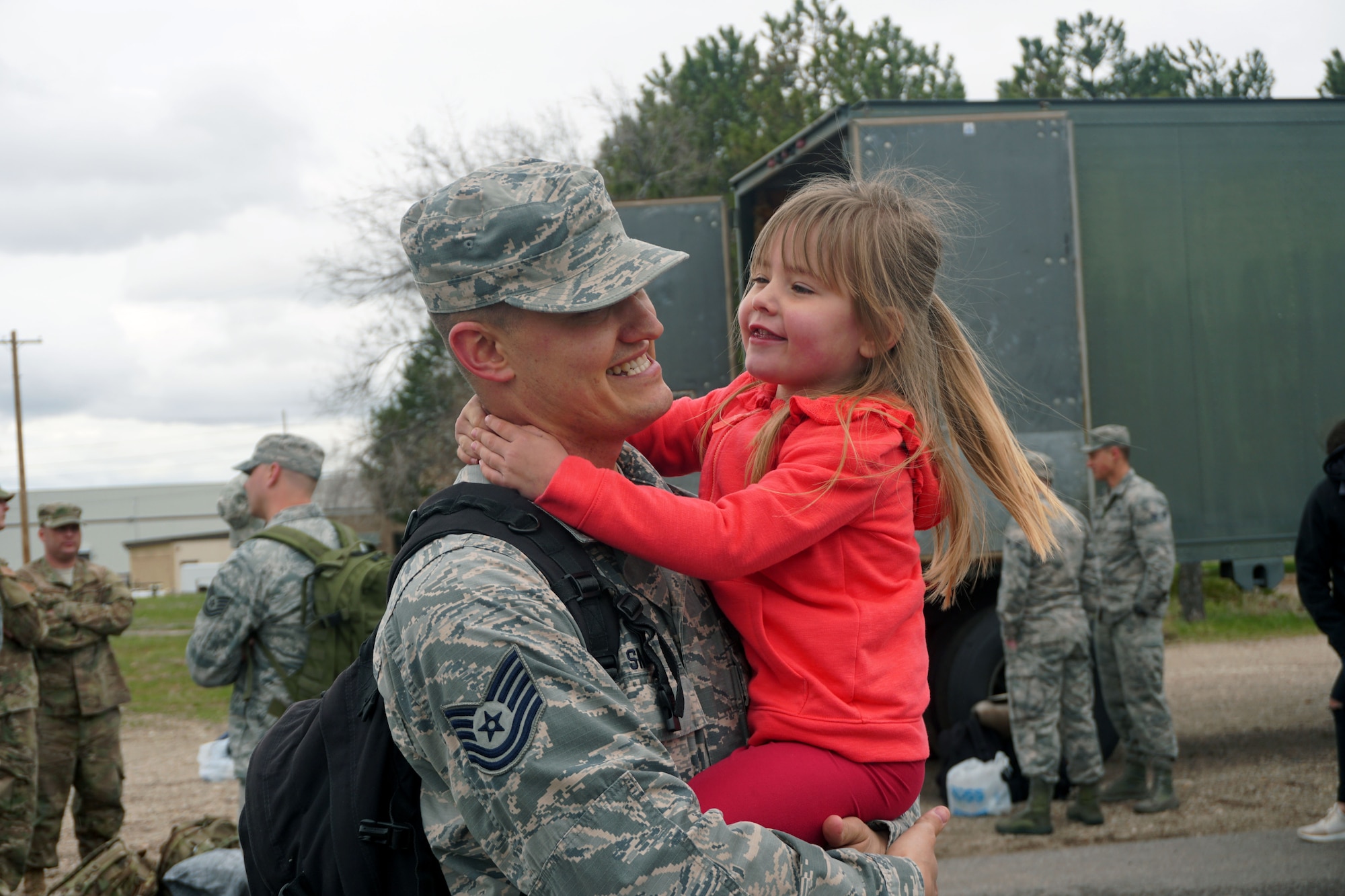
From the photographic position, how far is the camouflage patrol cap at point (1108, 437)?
6.18 m

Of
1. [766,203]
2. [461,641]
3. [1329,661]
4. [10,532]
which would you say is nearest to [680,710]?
[461,641]

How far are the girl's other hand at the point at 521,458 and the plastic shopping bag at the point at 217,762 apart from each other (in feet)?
10.6

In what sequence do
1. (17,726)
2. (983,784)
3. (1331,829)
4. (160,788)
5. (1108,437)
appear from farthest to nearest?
(160,788) → (983,784) → (1108,437) → (17,726) → (1331,829)

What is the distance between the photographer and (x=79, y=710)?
652 centimetres

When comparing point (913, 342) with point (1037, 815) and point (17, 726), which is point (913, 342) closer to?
point (1037, 815)

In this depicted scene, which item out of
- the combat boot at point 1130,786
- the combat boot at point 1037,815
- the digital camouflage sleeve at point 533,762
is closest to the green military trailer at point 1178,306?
the combat boot at point 1037,815

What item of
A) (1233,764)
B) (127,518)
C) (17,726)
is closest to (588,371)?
(17,726)

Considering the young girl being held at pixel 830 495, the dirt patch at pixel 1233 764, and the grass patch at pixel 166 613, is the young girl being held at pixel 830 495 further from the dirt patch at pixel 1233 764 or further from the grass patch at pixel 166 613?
the grass patch at pixel 166 613

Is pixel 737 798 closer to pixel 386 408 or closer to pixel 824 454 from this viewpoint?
pixel 824 454

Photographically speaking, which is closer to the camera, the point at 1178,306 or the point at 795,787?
the point at 795,787

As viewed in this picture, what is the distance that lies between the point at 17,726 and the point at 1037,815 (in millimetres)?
5616

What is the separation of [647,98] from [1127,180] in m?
20.2

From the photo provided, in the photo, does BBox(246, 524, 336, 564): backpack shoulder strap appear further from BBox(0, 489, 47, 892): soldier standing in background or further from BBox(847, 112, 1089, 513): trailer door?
BBox(847, 112, 1089, 513): trailer door

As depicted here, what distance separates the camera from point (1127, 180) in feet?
21.0
